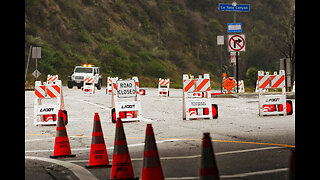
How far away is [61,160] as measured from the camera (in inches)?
383

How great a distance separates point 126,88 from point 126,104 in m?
Answer: 0.47

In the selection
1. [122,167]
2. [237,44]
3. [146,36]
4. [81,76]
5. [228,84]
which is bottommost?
[122,167]

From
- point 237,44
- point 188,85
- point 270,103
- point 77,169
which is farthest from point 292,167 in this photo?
point 237,44

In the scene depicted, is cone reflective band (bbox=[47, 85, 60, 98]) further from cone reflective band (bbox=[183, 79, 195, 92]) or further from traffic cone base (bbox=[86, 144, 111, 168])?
traffic cone base (bbox=[86, 144, 111, 168])

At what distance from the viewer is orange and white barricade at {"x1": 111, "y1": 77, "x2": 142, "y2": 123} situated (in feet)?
53.6

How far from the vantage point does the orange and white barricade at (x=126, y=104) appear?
16.3 meters

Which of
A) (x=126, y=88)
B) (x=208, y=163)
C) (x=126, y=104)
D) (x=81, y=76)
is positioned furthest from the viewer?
(x=81, y=76)

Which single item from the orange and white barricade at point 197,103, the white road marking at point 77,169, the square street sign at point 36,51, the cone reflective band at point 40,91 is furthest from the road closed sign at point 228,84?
the white road marking at point 77,169

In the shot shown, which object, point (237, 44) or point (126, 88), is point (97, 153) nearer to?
point (126, 88)

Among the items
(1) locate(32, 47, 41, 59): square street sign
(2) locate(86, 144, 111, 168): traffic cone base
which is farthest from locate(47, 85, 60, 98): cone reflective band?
(1) locate(32, 47, 41, 59): square street sign

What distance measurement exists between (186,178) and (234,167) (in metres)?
1.06

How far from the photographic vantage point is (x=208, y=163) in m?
5.29
